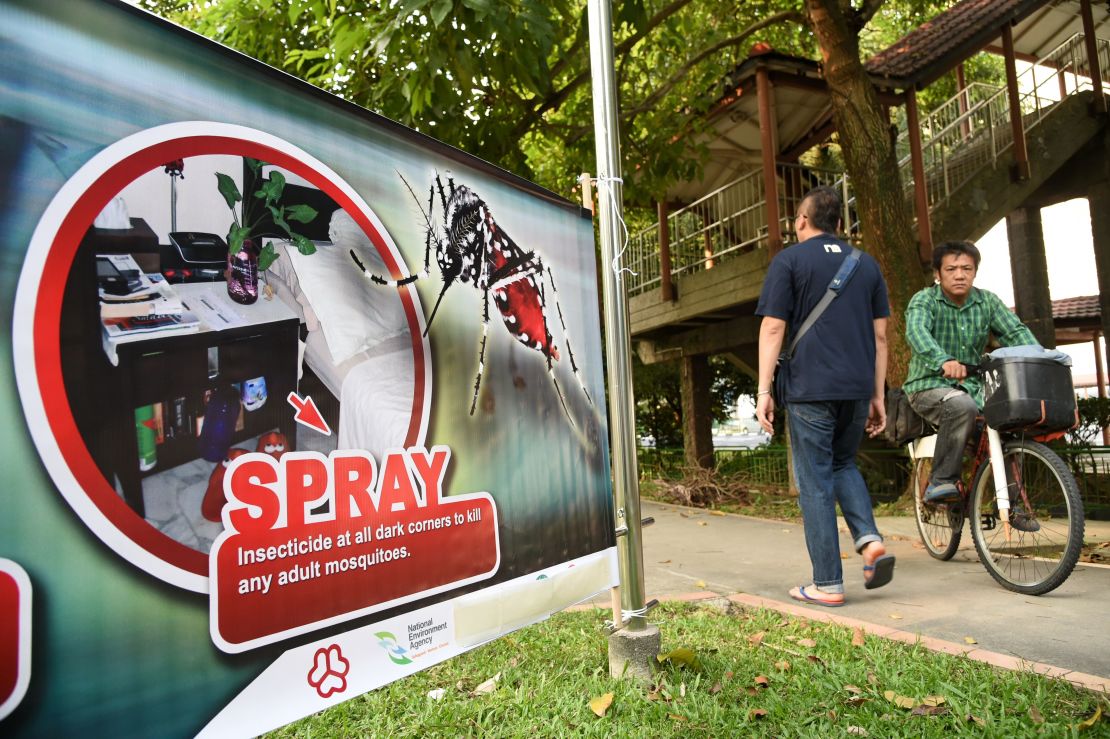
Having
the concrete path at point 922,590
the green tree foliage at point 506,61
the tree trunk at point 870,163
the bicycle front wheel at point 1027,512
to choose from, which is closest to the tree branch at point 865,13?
the green tree foliage at point 506,61

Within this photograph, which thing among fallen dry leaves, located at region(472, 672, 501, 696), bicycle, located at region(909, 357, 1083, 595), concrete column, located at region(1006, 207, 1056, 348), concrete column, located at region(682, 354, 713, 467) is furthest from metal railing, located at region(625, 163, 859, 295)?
fallen dry leaves, located at region(472, 672, 501, 696)

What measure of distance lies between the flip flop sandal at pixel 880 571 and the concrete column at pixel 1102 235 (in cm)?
1100

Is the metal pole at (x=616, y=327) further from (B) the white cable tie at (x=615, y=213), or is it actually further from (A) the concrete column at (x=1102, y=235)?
(A) the concrete column at (x=1102, y=235)

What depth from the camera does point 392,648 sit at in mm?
1983

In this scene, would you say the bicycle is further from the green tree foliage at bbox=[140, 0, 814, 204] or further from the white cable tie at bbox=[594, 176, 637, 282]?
the green tree foliage at bbox=[140, 0, 814, 204]

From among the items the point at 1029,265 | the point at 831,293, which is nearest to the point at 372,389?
the point at 831,293

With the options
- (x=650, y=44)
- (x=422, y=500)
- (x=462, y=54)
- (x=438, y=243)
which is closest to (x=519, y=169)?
(x=462, y=54)

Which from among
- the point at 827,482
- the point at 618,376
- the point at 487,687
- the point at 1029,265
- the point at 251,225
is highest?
the point at 1029,265

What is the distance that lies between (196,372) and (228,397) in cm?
9

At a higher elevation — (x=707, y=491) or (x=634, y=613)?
(x=634, y=613)

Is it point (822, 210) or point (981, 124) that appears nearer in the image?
point (822, 210)

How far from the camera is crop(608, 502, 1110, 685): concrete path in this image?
9.92 ft

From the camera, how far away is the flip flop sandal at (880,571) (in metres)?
3.70

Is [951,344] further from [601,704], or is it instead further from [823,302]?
[601,704]
